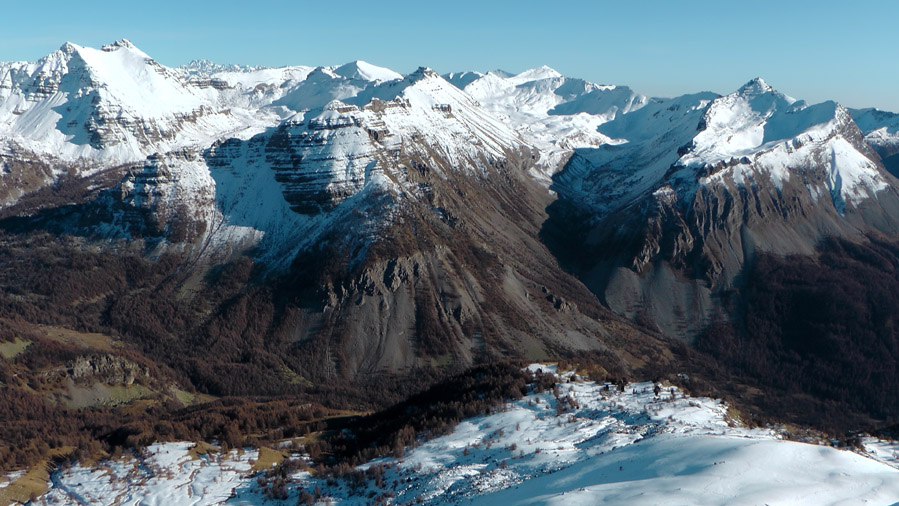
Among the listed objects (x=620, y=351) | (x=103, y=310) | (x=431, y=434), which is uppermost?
(x=103, y=310)

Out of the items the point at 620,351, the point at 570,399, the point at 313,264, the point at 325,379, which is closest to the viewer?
the point at 570,399

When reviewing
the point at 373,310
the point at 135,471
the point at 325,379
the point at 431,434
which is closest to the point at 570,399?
the point at 431,434

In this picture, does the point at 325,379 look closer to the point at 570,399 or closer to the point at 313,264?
the point at 313,264

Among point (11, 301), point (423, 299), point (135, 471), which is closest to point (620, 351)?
point (423, 299)

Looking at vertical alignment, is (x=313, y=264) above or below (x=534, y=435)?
above

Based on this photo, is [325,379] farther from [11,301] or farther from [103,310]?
[11,301]

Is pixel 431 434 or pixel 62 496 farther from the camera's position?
pixel 431 434

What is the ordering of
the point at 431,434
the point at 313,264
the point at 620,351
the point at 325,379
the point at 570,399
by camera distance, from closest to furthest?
the point at 431,434
the point at 570,399
the point at 325,379
the point at 620,351
the point at 313,264
